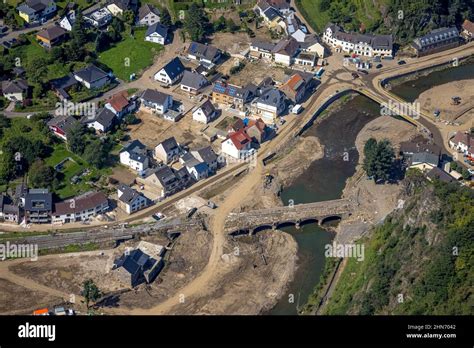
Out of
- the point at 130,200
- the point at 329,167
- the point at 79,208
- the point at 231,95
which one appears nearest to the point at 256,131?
the point at 231,95

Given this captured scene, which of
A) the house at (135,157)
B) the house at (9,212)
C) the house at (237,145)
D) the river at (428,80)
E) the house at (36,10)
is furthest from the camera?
the house at (36,10)

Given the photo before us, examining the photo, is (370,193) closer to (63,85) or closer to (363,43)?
(363,43)

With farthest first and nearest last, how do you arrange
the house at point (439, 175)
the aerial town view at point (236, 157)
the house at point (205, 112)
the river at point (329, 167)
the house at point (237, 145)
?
1. the house at point (205, 112)
2. the house at point (237, 145)
3. the house at point (439, 175)
4. the river at point (329, 167)
5. the aerial town view at point (236, 157)

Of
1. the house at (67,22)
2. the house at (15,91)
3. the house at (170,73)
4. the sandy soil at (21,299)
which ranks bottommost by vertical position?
the sandy soil at (21,299)

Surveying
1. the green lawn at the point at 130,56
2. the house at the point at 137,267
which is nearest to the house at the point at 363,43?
the green lawn at the point at 130,56

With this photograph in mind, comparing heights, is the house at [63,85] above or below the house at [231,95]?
above

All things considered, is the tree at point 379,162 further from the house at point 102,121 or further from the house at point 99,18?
the house at point 99,18

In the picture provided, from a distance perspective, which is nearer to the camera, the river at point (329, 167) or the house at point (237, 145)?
the river at point (329, 167)
